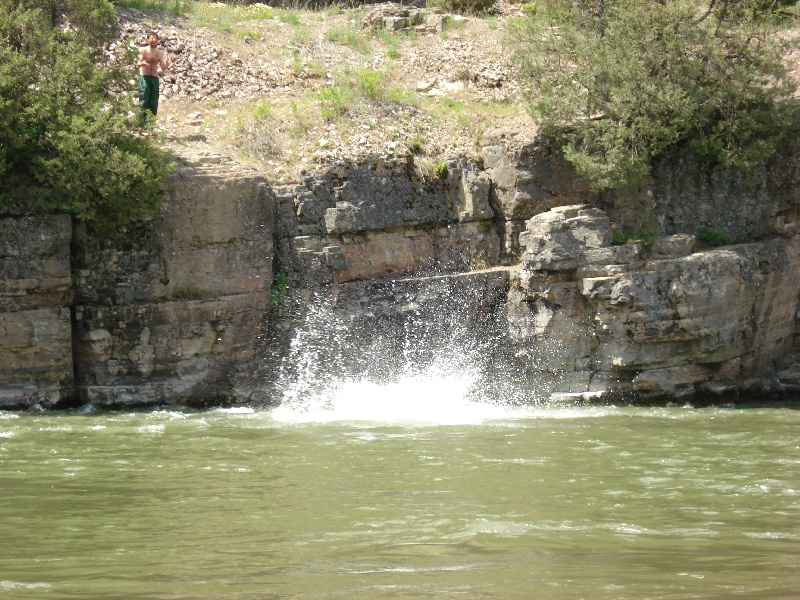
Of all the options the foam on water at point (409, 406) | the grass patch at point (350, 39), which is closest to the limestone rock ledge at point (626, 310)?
the foam on water at point (409, 406)

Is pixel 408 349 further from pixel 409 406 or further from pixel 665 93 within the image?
pixel 665 93

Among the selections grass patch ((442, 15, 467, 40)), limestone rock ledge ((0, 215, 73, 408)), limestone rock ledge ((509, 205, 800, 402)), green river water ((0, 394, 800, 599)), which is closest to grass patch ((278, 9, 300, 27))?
grass patch ((442, 15, 467, 40))

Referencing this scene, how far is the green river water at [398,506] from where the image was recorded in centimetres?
659

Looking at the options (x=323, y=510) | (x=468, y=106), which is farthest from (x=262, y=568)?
(x=468, y=106)

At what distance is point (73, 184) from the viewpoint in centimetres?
1406

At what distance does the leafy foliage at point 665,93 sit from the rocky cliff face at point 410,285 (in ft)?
1.99

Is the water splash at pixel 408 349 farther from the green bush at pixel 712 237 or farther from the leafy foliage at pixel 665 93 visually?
the green bush at pixel 712 237

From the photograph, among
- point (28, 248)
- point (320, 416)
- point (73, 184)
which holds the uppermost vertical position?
point (73, 184)

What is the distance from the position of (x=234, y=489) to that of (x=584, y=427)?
5.44 m

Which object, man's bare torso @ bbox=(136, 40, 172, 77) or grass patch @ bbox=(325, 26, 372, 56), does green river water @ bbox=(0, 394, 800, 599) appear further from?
grass patch @ bbox=(325, 26, 372, 56)

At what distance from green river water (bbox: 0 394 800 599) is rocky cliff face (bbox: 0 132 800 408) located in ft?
4.70

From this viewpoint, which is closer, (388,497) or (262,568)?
(262,568)

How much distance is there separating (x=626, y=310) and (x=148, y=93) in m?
8.57

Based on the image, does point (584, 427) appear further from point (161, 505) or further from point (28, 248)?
point (28, 248)
